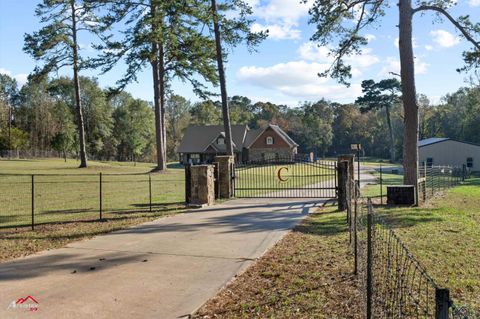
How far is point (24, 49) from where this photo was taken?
98.4 feet

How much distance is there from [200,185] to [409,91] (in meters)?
8.32

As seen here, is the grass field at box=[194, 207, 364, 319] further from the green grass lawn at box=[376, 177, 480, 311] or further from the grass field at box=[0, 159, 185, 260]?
the grass field at box=[0, 159, 185, 260]

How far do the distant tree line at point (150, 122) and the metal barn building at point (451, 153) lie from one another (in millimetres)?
11866

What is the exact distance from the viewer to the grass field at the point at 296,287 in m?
4.75

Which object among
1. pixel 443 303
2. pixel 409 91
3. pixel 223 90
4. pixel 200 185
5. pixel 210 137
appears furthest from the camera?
pixel 210 137

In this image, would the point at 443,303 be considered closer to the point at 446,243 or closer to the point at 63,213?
the point at 446,243

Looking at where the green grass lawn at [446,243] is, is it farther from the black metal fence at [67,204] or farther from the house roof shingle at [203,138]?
the house roof shingle at [203,138]

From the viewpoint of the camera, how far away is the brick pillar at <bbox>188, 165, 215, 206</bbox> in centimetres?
1400

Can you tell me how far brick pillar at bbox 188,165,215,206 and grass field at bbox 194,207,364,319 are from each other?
614cm

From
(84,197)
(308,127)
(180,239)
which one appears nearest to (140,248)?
(180,239)

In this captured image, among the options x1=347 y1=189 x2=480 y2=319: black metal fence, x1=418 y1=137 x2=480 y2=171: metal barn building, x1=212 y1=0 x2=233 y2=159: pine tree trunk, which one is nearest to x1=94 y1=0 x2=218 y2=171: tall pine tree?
x1=212 y1=0 x2=233 y2=159: pine tree trunk

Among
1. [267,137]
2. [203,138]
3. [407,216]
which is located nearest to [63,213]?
[407,216]

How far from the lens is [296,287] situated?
5547 mm

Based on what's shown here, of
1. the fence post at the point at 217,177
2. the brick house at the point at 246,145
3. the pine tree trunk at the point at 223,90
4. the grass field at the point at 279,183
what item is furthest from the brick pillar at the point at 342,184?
the brick house at the point at 246,145
